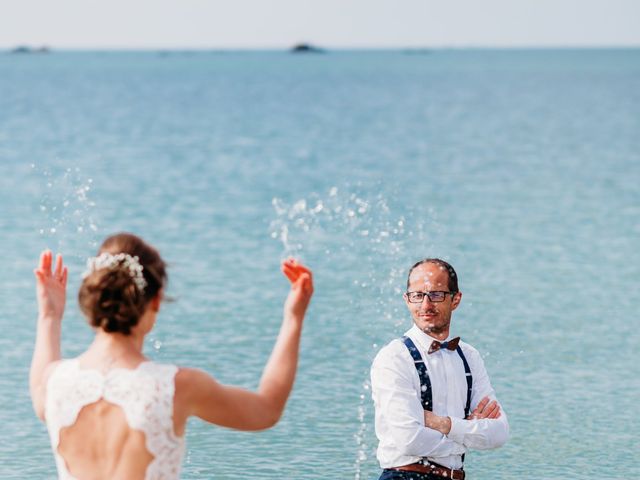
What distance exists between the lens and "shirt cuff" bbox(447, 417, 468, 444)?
6.79 m

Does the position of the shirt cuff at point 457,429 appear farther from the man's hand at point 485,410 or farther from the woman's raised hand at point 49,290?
the woman's raised hand at point 49,290

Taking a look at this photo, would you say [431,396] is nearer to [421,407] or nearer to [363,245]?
[421,407]

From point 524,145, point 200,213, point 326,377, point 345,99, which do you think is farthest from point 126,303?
point 345,99

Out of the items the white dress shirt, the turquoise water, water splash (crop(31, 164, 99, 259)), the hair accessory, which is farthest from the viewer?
water splash (crop(31, 164, 99, 259))

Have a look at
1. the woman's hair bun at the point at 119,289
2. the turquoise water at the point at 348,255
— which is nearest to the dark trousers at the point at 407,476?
the woman's hair bun at the point at 119,289

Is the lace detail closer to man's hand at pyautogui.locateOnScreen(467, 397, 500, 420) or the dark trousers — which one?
the dark trousers

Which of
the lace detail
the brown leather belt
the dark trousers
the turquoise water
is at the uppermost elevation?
the turquoise water

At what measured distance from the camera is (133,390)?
14.1ft

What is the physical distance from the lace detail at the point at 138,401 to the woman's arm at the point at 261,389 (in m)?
0.06

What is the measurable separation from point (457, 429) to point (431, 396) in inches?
8.0

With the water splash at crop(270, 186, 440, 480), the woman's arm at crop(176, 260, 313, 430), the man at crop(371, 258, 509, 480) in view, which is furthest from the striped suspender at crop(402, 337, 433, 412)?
the water splash at crop(270, 186, 440, 480)

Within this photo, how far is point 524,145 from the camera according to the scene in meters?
59.2

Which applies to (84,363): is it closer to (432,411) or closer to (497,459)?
(432,411)

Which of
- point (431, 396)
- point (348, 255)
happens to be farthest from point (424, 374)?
point (348, 255)
